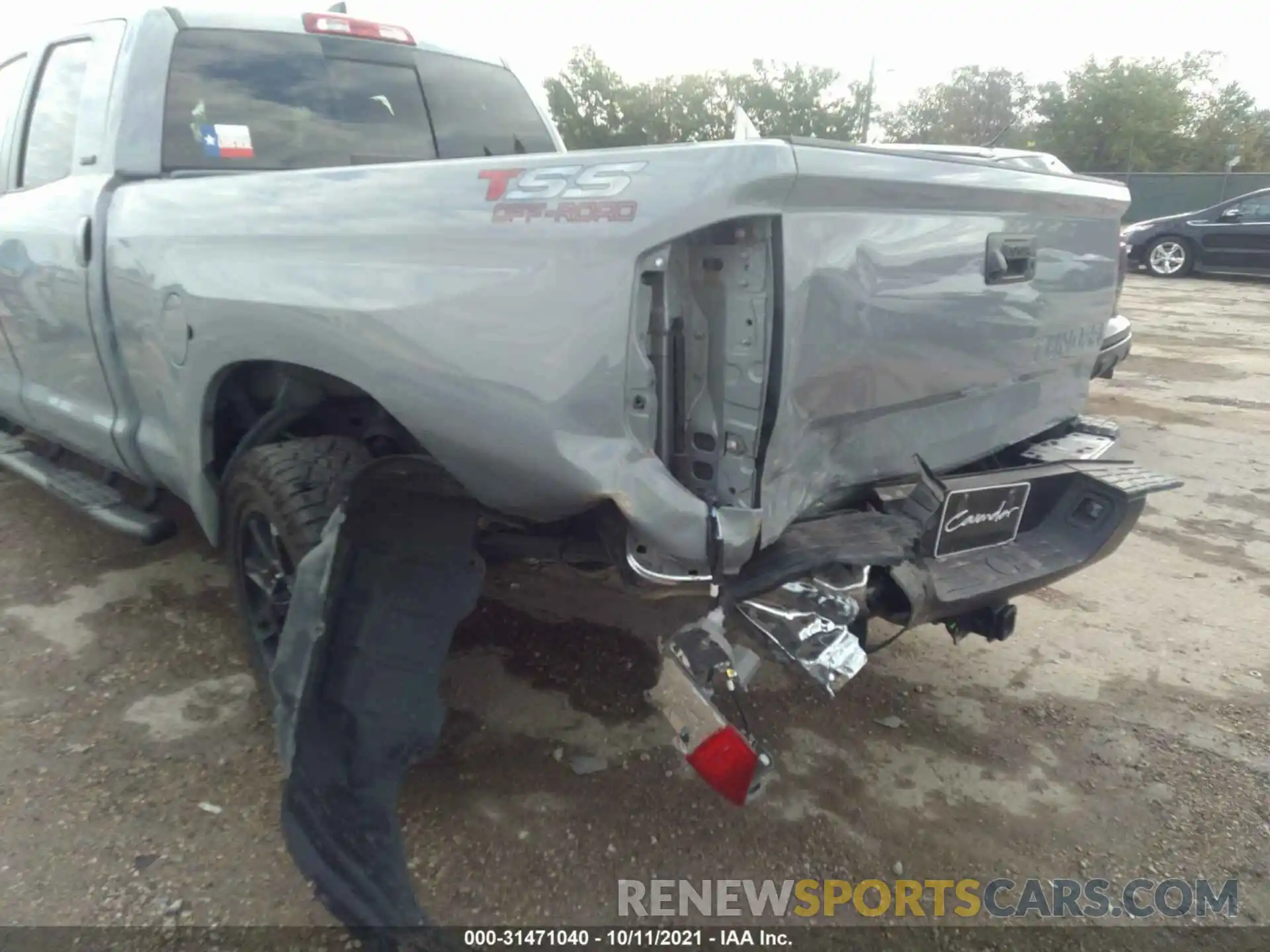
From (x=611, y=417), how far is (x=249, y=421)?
5.12 feet

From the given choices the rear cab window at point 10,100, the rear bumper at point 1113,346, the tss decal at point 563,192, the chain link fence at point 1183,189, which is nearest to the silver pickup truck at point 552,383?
the tss decal at point 563,192

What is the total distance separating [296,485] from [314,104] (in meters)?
1.70

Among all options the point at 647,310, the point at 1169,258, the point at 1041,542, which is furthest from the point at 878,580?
the point at 1169,258

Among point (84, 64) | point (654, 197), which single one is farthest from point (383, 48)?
point (654, 197)

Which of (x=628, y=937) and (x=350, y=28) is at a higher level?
(x=350, y=28)

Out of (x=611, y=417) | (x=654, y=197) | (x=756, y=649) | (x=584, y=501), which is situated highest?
(x=654, y=197)

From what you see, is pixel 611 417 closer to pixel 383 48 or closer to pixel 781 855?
pixel 781 855

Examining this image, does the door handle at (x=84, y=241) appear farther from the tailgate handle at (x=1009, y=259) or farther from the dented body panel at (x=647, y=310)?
the tailgate handle at (x=1009, y=259)

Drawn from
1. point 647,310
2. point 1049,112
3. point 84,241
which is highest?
point 647,310

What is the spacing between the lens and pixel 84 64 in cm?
340

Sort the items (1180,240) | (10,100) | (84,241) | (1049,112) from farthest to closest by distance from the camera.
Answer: (1049,112)
(1180,240)
(10,100)
(84,241)

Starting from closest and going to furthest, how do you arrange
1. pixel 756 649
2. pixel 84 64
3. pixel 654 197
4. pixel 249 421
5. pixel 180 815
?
pixel 654 197, pixel 756 649, pixel 180 815, pixel 249 421, pixel 84 64

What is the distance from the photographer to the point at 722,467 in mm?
1953

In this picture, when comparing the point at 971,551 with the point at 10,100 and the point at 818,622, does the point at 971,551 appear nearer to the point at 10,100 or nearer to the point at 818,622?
the point at 818,622
